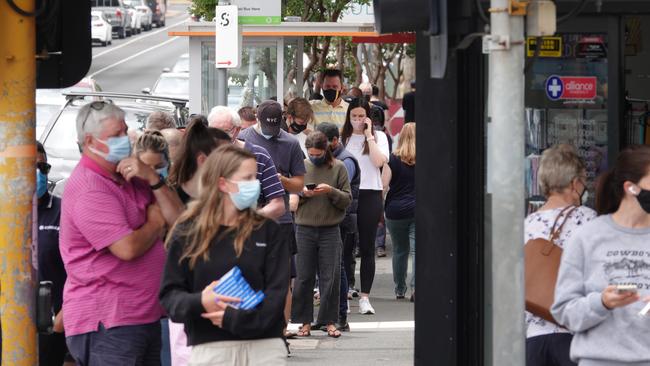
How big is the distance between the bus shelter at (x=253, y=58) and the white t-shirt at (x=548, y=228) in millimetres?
11385

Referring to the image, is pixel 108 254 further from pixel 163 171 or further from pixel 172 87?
pixel 172 87

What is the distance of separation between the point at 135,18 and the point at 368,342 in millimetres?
59945

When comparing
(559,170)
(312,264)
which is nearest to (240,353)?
(559,170)

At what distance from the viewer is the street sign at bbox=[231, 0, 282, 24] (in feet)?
47.2

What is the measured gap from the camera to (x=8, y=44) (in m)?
5.56

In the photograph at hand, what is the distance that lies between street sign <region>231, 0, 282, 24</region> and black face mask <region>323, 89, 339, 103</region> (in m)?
1.01

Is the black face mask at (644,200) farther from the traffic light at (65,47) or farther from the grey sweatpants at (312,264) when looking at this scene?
the grey sweatpants at (312,264)

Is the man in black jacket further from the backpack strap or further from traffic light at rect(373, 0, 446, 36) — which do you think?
traffic light at rect(373, 0, 446, 36)

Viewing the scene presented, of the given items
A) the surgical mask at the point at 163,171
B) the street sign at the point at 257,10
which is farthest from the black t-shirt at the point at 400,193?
the surgical mask at the point at 163,171

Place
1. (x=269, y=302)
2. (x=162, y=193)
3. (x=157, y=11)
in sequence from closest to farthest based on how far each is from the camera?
(x=269, y=302) → (x=162, y=193) → (x=157, y=11)

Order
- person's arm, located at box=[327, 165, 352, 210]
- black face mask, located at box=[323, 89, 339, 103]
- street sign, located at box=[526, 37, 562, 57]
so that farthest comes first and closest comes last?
black face mask, located at box=[323, 89, 339, 103] < person's arm, located at box=[327, 165, 352, 210] < street sign, located at box=[526, 37, 562, 57]

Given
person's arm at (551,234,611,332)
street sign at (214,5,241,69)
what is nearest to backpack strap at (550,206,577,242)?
person's arm at (551,234,611,332)

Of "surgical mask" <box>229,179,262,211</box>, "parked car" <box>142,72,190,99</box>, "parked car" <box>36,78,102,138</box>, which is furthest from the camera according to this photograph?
"parked car" <box>142,72,190,99</box>

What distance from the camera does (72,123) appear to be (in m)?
16.1
